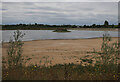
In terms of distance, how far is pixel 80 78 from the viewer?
5.23 m

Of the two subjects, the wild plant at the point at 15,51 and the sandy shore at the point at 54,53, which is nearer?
the wild plant at the point at 15,51

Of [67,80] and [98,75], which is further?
[98,75]

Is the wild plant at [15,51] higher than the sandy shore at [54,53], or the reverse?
the wild plant at [15,51]

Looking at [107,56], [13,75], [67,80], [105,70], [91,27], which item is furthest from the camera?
[91,27]

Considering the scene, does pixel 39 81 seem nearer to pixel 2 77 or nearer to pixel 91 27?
pixel 2 77

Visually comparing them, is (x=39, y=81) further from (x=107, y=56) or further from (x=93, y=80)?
(x=107, y=56)

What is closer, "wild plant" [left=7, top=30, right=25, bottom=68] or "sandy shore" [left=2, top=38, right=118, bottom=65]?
"wild plant" [left=7, top=30, right=25, bottom=68]

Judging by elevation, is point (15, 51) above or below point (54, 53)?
above

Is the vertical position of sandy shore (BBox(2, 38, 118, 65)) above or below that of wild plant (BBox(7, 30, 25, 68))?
below

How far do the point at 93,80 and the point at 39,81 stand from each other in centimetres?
189

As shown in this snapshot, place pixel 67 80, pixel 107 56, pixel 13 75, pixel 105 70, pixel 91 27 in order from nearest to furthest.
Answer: pixel 67 80 → pixel 13 75 → pixel 105 70 → pixel 107 56 → pixel 91 27

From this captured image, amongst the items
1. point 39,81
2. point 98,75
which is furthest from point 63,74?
point 98,75

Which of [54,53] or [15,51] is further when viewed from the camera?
[54,53]

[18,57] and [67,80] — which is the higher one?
[18,57]
